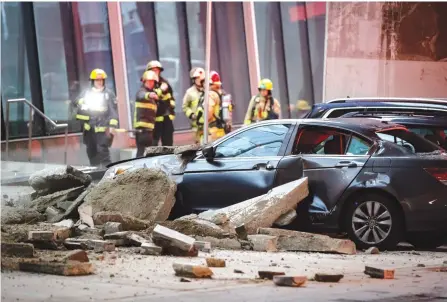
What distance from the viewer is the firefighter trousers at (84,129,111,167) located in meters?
21.7

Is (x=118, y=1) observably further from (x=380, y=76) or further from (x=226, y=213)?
(x=226, y=213)

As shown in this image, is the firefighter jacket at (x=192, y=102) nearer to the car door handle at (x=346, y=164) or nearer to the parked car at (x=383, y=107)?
the parked car at (x=383, y=107)

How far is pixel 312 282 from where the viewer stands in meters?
10.5

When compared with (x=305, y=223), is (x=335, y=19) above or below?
above

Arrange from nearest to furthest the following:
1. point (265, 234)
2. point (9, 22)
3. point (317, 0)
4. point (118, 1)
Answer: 1. point (265, 234)
2. point (9, 22)
3. point (118, 1)
4. point (317, 0)

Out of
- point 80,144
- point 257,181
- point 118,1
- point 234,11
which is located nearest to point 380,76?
point 257,181

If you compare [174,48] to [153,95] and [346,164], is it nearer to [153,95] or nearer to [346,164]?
[153,95]

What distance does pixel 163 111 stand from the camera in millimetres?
22125

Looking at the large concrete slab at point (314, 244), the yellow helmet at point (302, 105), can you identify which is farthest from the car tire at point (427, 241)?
the yellow helmet at point (302, 105)

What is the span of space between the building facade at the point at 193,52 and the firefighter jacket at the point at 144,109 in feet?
4.61

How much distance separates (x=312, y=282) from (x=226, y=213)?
307 centimetres

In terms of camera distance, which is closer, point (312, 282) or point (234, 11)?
point (312, 282)

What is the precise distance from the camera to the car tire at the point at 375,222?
1322 cm

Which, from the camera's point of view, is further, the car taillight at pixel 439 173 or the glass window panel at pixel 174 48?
the glass window panel at pixel 174 48
